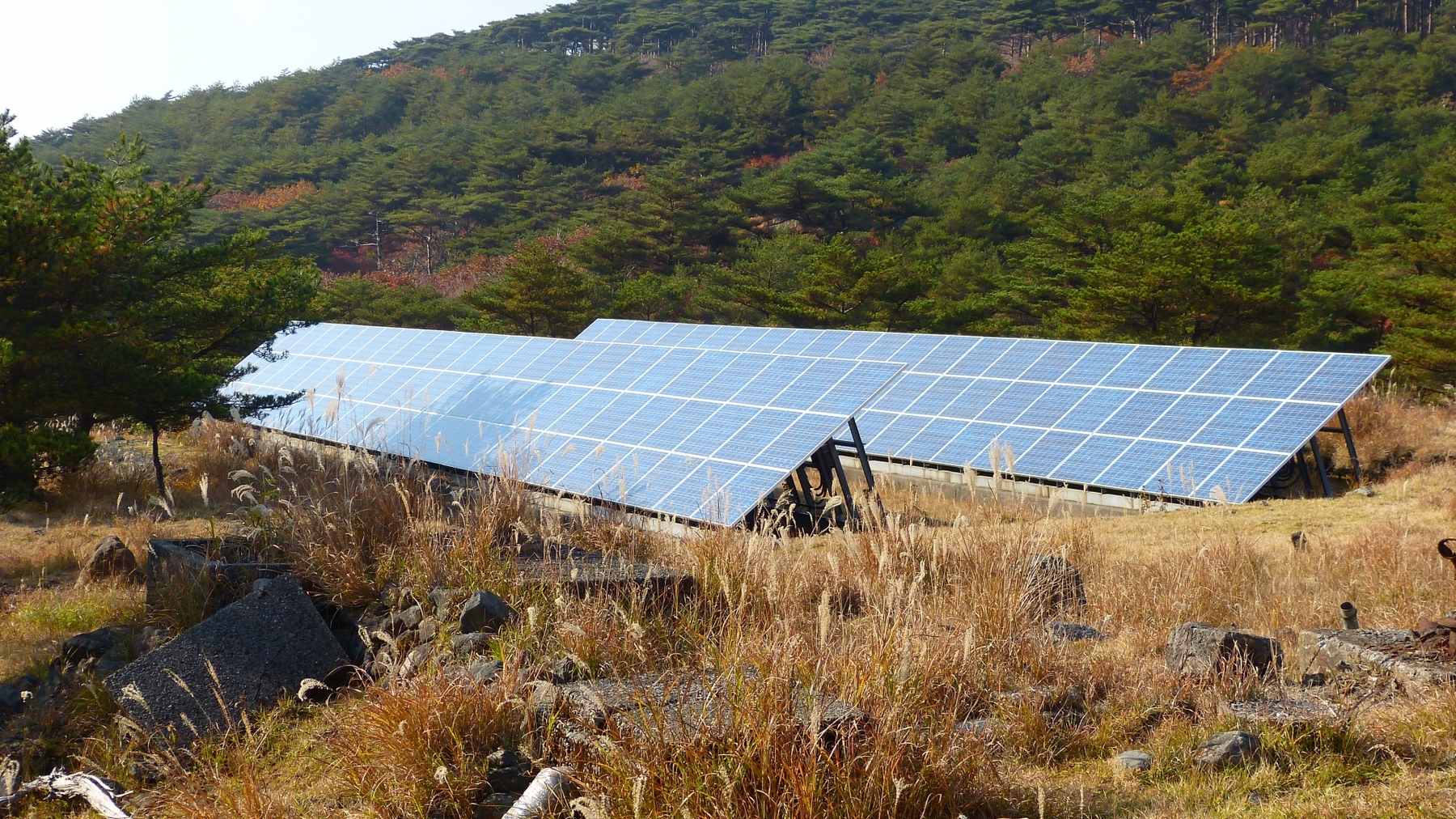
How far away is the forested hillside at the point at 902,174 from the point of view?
2920 cm

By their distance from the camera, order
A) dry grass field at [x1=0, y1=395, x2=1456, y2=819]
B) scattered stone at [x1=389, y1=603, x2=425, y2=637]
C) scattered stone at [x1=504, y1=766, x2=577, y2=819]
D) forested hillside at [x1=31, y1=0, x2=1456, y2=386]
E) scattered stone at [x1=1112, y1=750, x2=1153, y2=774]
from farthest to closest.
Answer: forested hillside at [x1=31, y1=0, x2=1456, y2=386] < scattered stone at [x1=389, y1=603, x2=425, y2=637] < scattered stone at [x1=1112, y1=750, x2=1153, y2=774] < scattered stone at [x1=504, y1=766, x2=577, y2=819] < dry grass field at [x1=0, y1=395, x2=1456, y2=819]

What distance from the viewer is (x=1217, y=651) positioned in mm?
5242

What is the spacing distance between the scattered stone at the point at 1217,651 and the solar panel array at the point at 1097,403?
596cm

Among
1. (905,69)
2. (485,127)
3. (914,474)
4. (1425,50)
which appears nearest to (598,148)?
(485,127)

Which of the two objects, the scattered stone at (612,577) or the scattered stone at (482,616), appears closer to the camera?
the scattered stone at (482,616)

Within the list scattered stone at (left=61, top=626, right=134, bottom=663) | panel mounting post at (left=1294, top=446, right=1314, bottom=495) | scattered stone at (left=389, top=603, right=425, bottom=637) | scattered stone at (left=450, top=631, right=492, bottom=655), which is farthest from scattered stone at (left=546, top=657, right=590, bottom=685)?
panel mounting post at (left=1294, top=446, right=1314, bottom=495)

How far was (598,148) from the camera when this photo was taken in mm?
62594

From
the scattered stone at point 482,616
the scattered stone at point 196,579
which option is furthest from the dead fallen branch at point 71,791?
the scattered stone at point 482,616

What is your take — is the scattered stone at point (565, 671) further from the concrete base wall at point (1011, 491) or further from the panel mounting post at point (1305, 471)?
the panel mounting post at point (1305, 471)

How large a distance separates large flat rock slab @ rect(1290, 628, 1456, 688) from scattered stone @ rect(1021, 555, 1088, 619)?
1.29 m

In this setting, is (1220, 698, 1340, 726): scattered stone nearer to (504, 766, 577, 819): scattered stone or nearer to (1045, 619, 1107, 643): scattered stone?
(1045, 619, 1107, 643): scattered stone

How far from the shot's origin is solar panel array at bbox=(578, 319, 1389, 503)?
13.1 metres

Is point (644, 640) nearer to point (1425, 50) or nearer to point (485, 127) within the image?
point (1425, 50)

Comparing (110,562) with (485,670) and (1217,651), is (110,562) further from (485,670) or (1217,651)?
(1217,651)
